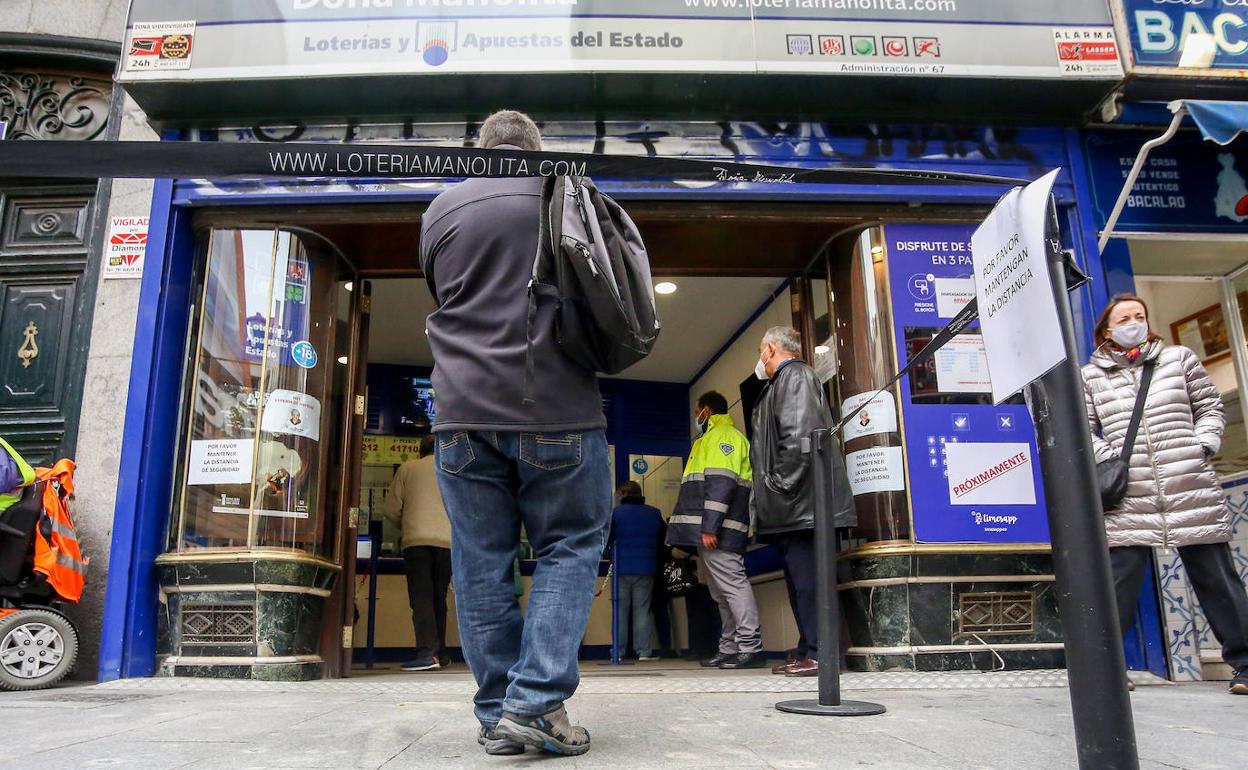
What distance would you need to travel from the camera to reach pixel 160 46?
5.14 meters

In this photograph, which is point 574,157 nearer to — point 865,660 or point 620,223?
point 620,223

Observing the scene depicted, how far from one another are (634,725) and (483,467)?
1.09 metres

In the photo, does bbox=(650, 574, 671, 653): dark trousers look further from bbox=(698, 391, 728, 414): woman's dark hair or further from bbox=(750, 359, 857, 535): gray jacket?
bbox=(750, 359, 857, 535): gray jacket

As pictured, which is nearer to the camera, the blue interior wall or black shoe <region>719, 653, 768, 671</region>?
the blue interior wall

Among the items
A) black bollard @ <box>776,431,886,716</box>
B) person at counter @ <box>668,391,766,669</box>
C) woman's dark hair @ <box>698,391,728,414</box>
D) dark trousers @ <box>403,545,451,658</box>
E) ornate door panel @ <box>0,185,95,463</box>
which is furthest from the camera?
woman's dark hair @ <box>698,391,728,414</box>

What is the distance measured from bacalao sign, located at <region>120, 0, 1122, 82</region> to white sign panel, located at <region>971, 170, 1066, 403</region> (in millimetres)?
3530

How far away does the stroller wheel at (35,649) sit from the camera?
14.0ft

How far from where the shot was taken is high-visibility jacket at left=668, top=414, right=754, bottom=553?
616 centimetres

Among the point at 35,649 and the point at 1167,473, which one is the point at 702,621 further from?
the point at 35,649

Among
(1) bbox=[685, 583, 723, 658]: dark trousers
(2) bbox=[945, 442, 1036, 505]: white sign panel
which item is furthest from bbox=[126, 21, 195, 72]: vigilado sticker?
(1) bbox=[685, 583, 723, 658]: dark trousers

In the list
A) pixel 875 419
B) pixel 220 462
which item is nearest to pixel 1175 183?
pixel 875 419

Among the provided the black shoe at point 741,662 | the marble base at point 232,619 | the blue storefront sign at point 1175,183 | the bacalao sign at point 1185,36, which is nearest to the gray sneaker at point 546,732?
the marble base at point 232,619

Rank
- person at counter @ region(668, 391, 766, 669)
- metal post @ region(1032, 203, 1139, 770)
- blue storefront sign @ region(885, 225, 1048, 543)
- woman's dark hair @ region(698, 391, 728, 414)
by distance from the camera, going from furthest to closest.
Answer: woman's dark hair @ region(698, 391, 728, 414) < person at counter @ region(668, 391, 766, 669) < blue storefront sign @ region(885, 225, 1048, 543) < metal post @ region(1032, 203, 1139, 770)

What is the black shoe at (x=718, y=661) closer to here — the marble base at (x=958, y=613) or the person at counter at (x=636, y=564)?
the person at counter at (x=636, y=564)
